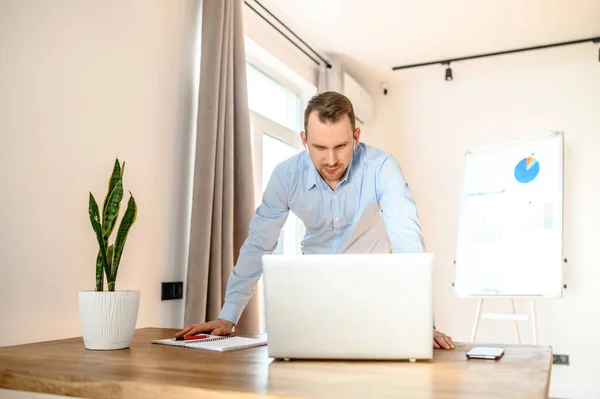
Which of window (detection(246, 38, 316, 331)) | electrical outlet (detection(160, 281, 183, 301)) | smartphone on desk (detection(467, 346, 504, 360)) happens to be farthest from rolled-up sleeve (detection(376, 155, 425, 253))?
window (detection(246, 38, 316, 331))

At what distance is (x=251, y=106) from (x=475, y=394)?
3286mm

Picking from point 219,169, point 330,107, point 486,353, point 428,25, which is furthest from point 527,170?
point 486,353

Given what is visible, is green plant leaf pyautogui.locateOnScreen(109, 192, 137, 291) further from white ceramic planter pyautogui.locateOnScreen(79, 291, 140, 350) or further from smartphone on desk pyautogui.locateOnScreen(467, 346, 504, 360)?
smartphone on desk pyautogui.locateOnScreen(467, 346, 504, 360)

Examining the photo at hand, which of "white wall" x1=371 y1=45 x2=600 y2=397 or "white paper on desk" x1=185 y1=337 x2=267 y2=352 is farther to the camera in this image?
"white wall" x1=371 y1=45 x2=600 y2=397

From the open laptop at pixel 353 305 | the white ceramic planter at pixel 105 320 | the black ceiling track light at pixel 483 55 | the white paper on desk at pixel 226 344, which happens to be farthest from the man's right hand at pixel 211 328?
the black ceiling track light at pixel 483 55

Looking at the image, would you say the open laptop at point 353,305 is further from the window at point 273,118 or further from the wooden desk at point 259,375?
the window at point 273,118

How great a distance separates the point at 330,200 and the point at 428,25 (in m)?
2.46

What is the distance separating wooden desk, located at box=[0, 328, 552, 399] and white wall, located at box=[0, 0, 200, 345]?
700 millimetres

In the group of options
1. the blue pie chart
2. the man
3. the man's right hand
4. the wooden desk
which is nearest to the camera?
the wooden desk

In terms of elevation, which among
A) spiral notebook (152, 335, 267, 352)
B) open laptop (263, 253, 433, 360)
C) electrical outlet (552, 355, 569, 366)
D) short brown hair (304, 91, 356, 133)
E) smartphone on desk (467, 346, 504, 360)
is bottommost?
electrical outlet (552, 355, 569, 366)

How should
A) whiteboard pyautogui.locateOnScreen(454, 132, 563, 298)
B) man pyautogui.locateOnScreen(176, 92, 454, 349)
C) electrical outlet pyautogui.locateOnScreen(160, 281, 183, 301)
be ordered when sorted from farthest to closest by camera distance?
1. whiteboard pyautogui.locateOnScreen(454, 132, 563, 298)
2. electrical outlet pyautogui.locateOnScreen(160, 281, 183, 301)
3. man pyautogui.locateOnScreen(176, 92, 454, 349)

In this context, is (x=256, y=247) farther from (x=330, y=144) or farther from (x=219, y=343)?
(x=219, y=343)

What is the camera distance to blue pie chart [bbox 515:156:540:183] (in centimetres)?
418

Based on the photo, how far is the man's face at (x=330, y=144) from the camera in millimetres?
1969
